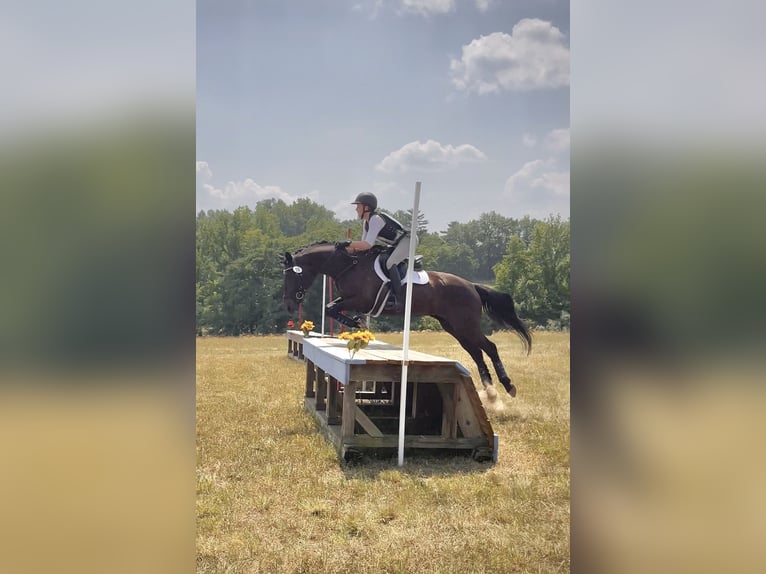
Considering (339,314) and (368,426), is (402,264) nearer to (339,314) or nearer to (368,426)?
→ (339,314)

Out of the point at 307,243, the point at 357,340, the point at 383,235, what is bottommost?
the point at 357,340

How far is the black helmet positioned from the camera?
4.29 m

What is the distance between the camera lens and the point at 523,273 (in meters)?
4.43

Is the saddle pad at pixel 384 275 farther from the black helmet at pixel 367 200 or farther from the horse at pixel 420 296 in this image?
the black helmet at pixel 367 200

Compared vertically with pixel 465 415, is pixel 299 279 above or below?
above

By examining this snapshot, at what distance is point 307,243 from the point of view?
841cm

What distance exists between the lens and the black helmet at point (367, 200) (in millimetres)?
4289

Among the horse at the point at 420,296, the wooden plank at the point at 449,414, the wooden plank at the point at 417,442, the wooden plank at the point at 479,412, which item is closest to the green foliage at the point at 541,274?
the horse at the point at 420,296

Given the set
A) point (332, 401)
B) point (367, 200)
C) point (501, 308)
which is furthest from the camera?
point (501, 308)

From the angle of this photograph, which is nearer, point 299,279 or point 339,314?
point 299,279

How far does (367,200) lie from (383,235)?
0.98ft

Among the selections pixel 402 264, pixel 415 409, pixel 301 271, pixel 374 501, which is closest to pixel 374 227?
pixel 402 264
